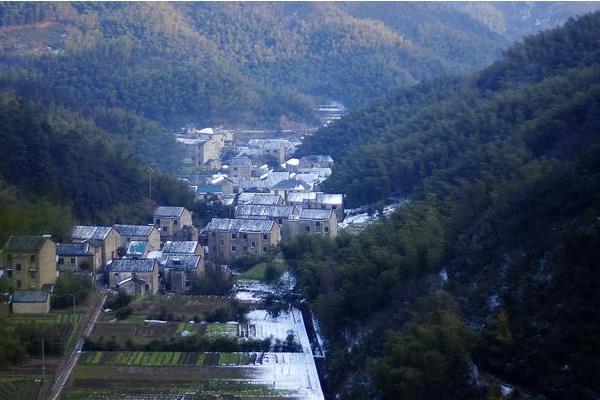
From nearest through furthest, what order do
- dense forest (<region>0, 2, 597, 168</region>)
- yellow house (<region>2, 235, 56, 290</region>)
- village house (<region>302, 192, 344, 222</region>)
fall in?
yellow house (<region>2, 235, 56, 290</region>), village house (<region>302, 192, 344, 222</region>), dense forest (<region>0, 2, 597, 168</region>)

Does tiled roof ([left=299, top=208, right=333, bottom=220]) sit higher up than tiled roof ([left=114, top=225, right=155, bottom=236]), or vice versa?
tiled roof ([left=299, top=208, right=333, bottom=220])

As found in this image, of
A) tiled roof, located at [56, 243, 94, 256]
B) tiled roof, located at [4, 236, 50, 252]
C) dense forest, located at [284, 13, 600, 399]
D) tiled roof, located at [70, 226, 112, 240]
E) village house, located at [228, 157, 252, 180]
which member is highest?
dense forest, located at [284, 13, 600, 399]

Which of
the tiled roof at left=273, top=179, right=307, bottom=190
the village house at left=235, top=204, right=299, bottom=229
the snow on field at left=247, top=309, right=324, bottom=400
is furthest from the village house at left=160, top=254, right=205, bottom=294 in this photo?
the tiled roof at left=273, top=179, right=307, bottom=190

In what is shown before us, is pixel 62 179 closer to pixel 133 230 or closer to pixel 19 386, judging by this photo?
pixel 133 230

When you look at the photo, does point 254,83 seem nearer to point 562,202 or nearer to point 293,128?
point 293,128

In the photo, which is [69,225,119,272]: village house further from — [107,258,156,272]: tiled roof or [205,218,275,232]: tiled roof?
[205,218,275,232]: tiled roof

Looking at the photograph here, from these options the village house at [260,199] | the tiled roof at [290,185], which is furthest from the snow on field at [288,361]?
the tiled roof at [290,185]

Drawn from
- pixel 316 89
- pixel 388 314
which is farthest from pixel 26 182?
pixel 316 89
